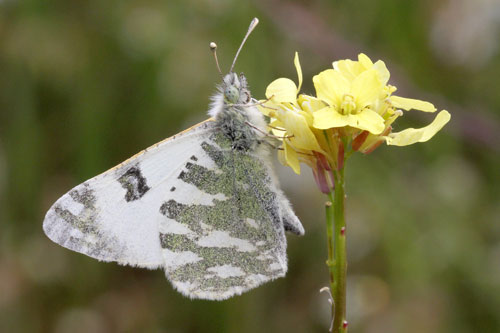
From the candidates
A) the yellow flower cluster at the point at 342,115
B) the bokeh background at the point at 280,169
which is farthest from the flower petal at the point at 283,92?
the bokeh background at the point at 280,169

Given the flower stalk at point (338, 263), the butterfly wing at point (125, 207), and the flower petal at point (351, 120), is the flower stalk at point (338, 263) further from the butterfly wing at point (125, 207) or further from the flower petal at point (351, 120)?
the butterfly wing at point (125, 207)

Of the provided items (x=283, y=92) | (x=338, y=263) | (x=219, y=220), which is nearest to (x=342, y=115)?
(x=283, y=92)

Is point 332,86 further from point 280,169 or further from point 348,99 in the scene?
point 280,169

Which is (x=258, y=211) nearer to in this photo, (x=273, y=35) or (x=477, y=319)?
(x=477, y=319)

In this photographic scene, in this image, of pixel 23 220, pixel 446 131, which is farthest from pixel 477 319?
pixel 23 220

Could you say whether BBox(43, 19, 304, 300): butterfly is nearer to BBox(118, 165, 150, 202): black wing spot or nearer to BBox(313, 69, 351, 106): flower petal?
BBox(118, 165, 150, 202): black wing spot

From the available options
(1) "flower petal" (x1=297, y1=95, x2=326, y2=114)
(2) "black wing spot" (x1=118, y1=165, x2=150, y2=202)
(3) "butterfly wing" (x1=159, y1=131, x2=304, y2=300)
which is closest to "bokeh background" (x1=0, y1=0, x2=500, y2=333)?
(3) "butterfly wing" (x1=159, y1=131, x2=304, y2=300)

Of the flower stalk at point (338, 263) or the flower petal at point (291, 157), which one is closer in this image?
the flower stalk at point (338, 263)
